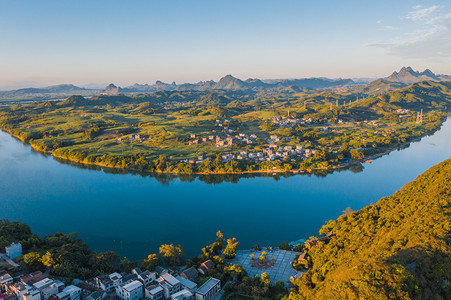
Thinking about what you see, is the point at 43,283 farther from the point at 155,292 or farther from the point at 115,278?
the point at 155,292

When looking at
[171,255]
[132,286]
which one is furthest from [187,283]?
[171,255]

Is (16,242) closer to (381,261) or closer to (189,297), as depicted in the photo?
(189,297)

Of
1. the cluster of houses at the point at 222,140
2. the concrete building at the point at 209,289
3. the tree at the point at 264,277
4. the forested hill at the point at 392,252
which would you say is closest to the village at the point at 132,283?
the concrete building at the point at 209,289

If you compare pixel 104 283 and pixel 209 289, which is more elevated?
pixel 104 283

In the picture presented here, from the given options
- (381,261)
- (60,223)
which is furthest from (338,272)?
(60,223)

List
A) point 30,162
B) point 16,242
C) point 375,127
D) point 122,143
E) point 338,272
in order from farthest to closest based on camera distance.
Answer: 1. point 375,127
2. point 122,143
3. point 30,162
4. point 16,242
5. point 338,272

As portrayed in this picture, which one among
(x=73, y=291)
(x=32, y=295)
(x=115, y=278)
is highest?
(x=32, y=295)
